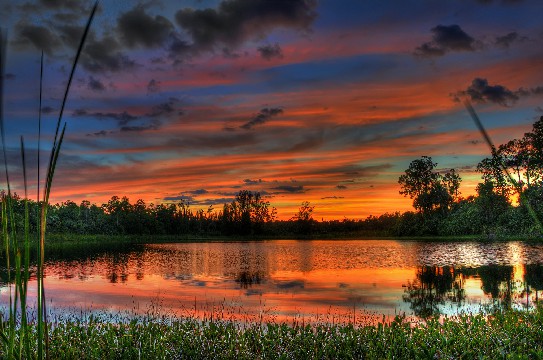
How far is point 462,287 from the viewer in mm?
31141

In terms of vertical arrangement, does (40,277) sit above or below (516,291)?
above

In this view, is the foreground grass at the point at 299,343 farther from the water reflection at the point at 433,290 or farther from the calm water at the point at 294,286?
the water reflection at the point at 433,290

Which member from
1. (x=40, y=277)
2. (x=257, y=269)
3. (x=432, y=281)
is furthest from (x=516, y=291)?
(x=40, y=277)

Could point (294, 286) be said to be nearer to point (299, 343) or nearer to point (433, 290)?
point (433, 290)

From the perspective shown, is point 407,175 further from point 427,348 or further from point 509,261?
point 427,348

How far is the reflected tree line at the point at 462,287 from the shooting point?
24.5m

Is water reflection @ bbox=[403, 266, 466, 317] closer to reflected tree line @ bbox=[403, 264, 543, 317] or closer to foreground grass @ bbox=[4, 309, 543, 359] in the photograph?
reflected tree line @ bbox=[403, 264, 543, 317]

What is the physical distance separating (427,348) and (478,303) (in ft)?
49.9

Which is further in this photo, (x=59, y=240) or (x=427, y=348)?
(x=59, y=240)

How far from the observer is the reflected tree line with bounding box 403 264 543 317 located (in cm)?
2455

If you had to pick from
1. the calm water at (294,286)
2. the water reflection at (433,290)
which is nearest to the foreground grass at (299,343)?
the calm water at (294,286)

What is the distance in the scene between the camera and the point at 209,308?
915 inches

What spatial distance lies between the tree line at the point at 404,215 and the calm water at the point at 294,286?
4.90 metres

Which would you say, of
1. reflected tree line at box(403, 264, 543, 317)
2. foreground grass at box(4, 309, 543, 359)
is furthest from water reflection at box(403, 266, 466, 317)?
foreground grass at box(4, 309, 543, 359)
